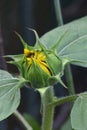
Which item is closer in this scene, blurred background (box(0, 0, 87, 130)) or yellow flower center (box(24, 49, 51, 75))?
yellow flower center (box(24, 49, 51, 75))

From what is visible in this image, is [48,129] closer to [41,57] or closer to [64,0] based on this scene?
[41,57]

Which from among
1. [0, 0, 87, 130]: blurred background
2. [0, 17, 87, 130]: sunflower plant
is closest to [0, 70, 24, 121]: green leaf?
[0, 17, 87, 130]: sunflower plant

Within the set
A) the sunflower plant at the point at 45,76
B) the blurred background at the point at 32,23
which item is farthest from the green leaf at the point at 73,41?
the blurred background at the point at 32,23

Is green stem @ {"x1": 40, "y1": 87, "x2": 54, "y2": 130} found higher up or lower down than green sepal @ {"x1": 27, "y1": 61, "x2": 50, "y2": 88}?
lower down

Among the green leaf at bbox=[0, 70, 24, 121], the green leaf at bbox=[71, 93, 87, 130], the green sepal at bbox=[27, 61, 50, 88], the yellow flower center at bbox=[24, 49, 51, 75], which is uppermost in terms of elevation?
the yellow flower center at bbox=[24, 49, 51, 75]

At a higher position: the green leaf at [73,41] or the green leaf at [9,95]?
the green leaf at [73,41]

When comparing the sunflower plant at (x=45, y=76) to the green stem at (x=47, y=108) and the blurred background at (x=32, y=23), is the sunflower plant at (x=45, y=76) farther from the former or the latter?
the blurred background at (x=32, y=23)

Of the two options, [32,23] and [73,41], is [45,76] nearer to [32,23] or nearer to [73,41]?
[73,41]

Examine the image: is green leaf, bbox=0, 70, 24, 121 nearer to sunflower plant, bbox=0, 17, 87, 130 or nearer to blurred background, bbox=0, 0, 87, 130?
sunflower plant, bbox=0, 17, 87, 130

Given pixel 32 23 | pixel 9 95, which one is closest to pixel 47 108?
pixel 9 95
